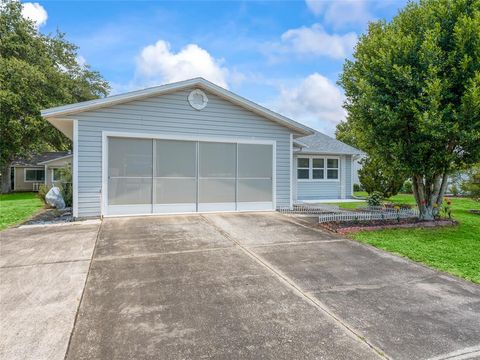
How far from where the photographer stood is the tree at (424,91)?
6918mm

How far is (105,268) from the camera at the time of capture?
451cm

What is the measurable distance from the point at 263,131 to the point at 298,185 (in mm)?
6003

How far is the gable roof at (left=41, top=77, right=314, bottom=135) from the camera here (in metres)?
8.05

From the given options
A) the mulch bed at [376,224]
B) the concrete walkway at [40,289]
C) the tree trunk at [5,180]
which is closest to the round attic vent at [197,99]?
the concrete walkway at [40,289]

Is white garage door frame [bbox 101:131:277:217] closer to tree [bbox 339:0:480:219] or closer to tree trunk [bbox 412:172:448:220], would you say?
tree [bbox 339:0:480:219]

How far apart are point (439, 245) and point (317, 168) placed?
381 inches

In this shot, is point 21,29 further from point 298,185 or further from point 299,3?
point 298,185

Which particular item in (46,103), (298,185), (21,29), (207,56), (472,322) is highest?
(21,29)

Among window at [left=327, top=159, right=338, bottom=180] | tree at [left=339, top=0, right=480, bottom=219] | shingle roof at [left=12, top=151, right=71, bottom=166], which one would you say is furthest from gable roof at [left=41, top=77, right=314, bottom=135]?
shingle roof at [left=12, top=151, right=71, bottom=166]

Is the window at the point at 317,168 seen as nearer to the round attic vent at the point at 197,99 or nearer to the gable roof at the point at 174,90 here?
the gable roof at the point at 174,90

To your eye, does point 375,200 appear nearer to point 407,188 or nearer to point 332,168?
point 332,168

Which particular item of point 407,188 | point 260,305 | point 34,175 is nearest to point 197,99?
point 260,305

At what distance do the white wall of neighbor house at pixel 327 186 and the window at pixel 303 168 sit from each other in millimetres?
248

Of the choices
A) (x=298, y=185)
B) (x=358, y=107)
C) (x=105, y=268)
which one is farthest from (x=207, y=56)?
(x=105, y=268)
